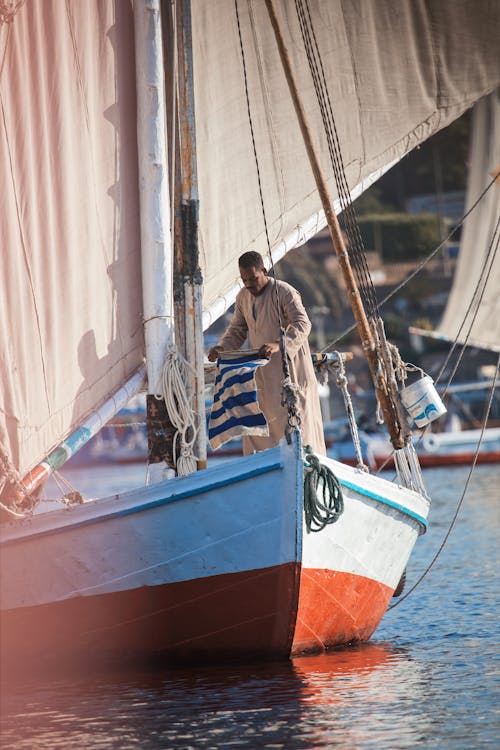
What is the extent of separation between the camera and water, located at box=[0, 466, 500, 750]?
802cm

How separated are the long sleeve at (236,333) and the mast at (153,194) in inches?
21.2

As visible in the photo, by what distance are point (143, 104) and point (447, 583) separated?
7676mm

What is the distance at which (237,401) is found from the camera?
10570 millimetres

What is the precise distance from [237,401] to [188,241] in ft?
4.91

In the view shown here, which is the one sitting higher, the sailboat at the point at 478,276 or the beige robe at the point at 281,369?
the sailboat at the point at 478,276

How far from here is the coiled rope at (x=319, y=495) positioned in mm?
9883

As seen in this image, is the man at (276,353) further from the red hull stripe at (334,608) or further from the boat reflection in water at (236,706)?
the boat reflection in water at (236,706)

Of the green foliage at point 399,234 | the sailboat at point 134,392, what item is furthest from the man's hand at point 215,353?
the green foliage at point 399,234

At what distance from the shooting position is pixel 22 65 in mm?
10836

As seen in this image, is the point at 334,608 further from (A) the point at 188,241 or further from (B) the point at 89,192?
(B) the point at 89,192

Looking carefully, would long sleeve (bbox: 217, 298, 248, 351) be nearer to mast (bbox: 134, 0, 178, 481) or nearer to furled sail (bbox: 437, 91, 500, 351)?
mast (bbox: 134, 0, 178, 481)

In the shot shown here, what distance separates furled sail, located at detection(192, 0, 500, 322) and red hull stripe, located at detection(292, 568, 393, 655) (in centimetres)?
283

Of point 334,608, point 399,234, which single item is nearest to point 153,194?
point 334,608

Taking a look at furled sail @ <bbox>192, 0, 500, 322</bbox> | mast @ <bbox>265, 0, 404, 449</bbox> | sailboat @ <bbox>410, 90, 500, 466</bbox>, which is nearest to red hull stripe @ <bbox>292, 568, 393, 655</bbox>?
mast @ <bbox>265, 0, 404, 449</bbox>
